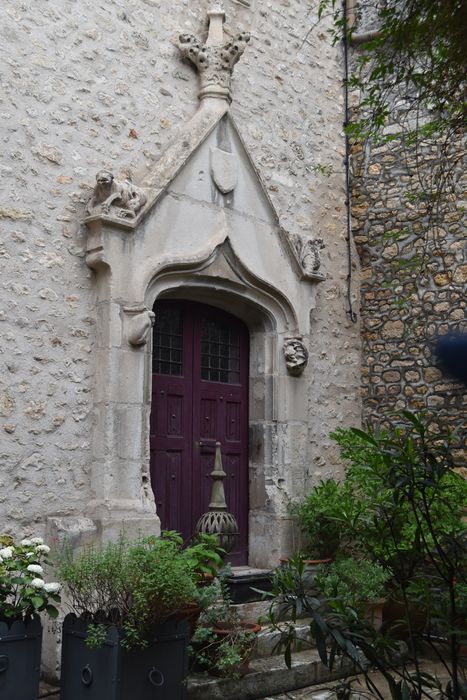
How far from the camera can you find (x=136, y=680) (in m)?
4.17

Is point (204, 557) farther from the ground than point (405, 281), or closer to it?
closer to it

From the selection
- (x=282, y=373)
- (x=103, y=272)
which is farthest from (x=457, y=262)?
(x=103, y=272)

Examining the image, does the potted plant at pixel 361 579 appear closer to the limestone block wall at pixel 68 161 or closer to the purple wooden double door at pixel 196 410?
the purple wooden double door at pixel 196 410

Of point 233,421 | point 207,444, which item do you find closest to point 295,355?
point 233,421

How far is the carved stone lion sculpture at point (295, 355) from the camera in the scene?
6.98m

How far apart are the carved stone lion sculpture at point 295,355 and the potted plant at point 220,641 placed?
245cm

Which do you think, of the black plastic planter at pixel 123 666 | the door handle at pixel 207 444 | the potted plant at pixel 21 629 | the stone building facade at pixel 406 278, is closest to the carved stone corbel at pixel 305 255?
the stone building facade at pixel 406 278

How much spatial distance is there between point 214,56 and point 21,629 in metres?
4.57

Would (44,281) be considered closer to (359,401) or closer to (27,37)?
(27,37)

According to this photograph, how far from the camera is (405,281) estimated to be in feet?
25.5

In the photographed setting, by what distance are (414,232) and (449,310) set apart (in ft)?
2.67

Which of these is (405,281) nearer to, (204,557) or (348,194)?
(348,194)

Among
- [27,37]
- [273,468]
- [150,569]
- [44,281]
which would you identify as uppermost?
[27,37]

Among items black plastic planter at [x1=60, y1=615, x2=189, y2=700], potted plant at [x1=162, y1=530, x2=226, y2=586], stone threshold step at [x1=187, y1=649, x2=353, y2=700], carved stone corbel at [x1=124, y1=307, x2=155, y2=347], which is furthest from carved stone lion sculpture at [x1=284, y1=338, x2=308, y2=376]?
black plastic planter at [x1=60, y1=615, x2=189, y2=700]
